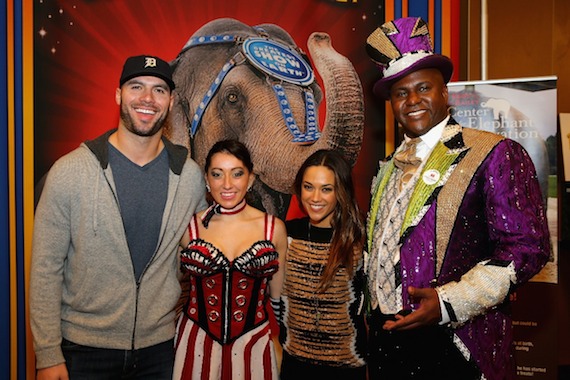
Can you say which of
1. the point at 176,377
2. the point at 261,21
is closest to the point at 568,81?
the point at 261,21

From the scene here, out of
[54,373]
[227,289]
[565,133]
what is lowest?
[54,373]

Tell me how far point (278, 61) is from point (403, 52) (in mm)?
1332

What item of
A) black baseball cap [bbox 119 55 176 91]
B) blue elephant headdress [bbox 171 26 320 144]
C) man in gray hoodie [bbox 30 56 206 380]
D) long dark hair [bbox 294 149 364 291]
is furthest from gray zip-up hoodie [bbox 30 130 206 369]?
blue elephant headdress [bbox 171 26 320 144]

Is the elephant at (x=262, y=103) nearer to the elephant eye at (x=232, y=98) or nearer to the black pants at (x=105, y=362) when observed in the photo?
the elephant eye at (x=232, y=98)

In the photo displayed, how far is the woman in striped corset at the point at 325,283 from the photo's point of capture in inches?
88.9

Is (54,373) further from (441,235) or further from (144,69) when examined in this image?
(441,235)

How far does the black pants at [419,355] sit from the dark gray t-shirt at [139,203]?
1.03m

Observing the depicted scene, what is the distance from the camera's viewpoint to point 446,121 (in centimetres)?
191

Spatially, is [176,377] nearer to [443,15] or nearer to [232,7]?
[232,7]

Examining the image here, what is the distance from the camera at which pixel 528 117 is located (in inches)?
114

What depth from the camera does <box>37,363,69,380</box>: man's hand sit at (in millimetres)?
2008

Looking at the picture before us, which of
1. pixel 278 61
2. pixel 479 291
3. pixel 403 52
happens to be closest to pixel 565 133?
pixel 278 61

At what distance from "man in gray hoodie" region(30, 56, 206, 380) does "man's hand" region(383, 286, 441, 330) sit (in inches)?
43.5

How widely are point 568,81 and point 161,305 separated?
3.62 m
